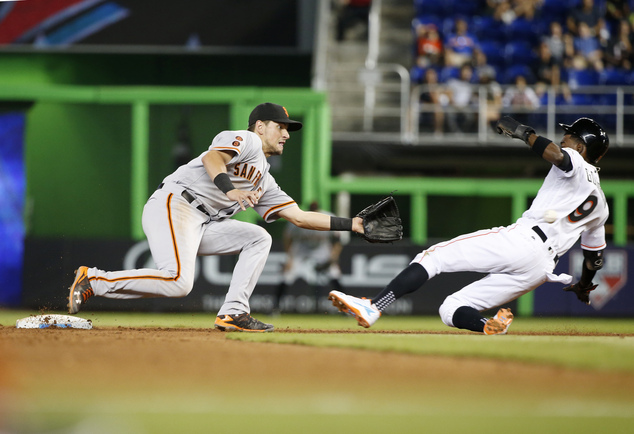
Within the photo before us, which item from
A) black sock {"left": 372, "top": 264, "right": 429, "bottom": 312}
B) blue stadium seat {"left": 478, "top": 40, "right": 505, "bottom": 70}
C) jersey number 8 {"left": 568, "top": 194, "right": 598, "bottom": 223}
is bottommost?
black sock {"left": 372, "top": 264, "right": 429, "bottom": 312}

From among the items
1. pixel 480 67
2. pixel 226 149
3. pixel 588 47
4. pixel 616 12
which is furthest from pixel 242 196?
pixel 616 12

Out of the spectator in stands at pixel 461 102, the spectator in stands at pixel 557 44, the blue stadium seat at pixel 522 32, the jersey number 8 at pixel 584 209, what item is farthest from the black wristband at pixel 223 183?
the blue stadium seat at pixel 522 32

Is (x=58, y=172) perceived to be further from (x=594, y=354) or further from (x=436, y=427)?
(x=436, y=427)

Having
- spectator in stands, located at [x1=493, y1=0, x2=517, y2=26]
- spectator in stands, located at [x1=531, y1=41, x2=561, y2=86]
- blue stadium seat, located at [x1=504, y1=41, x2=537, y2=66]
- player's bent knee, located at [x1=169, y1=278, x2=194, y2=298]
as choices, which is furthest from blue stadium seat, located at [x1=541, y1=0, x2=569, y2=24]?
player's bent knee, located at [x1=169, y1=278, x2=194, y2=298]

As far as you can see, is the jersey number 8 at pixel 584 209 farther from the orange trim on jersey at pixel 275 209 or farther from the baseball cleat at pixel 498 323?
the orange trim on jersey at pixel 275 209

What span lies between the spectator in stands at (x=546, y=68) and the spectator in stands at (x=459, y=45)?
114cm

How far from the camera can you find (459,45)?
14.5m

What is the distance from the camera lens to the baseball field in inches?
120

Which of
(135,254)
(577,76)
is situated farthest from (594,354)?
(577,76)

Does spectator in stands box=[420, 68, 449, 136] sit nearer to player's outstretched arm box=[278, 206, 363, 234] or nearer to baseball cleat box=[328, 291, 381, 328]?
player's outstretched arm box=[278, 206, 363, 234]

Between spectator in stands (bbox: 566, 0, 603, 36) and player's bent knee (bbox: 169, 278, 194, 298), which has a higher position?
spectator in stands (bbox: 566, 0, 603, 36)

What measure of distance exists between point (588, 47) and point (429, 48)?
109 inches

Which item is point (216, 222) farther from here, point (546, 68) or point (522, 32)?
point (522, 32)

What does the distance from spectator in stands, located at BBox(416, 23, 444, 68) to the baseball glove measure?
8710mm
